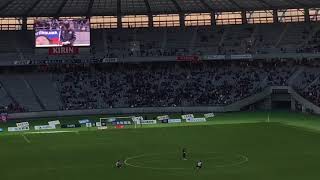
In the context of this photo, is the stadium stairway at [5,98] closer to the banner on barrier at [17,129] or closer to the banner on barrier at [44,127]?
the banner on barrier at [17,129]

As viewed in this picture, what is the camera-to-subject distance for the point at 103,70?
101750mm

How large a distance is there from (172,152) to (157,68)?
55.0 meters

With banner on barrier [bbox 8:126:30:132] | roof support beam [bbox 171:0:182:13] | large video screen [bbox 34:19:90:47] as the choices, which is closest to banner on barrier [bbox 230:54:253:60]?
roof support beam [bbox 171:0:182:13]

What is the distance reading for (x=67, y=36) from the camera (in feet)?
295

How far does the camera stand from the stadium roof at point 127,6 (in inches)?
3450

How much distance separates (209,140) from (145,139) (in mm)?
6837

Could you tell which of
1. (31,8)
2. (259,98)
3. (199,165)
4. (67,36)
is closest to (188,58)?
(259,98)

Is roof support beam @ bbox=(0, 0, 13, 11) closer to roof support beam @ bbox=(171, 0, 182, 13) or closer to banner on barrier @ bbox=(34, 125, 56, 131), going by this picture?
banner on barrier @ bbox=(34, 125, 56, 131)

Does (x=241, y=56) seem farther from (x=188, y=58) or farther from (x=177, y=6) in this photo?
(x=177, y=6)

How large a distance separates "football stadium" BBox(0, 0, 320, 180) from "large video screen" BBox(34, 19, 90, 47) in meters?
0.16

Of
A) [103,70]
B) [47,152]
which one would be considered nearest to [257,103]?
[103,70]

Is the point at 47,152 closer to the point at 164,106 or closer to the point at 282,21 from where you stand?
the point at 164,106

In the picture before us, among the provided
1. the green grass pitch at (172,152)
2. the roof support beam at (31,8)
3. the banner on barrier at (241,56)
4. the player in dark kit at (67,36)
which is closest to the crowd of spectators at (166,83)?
the banner on barrier at (241,56)

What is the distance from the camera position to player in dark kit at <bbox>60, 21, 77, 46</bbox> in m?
89.6
